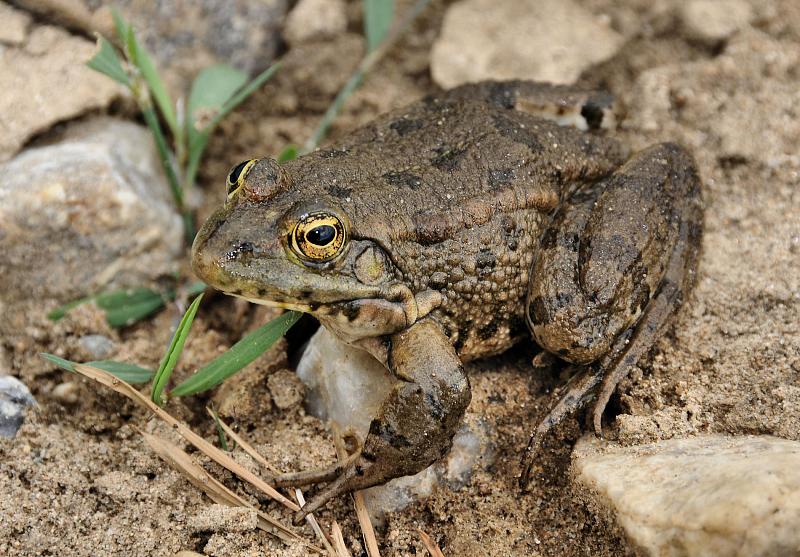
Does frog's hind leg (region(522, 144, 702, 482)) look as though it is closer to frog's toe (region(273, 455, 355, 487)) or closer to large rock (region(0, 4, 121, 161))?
frog's toe (region(273, 455, 355, 487))

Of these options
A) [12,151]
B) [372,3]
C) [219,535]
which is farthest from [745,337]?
[12,151]

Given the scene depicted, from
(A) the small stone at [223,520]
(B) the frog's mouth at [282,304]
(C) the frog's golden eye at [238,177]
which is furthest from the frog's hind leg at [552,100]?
(A) the small stone at [223,520]

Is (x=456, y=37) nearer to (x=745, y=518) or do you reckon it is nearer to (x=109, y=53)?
(x=109, y=53)

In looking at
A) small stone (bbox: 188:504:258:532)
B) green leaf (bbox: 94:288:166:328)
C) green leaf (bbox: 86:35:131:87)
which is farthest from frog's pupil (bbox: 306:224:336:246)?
green leaf (bbox: 86:35:131:87)

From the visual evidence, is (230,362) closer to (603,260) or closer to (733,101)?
(603,260)

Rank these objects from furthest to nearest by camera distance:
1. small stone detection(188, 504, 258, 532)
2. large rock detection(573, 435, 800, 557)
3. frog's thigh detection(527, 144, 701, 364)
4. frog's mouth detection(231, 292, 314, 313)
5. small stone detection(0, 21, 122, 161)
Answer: small stone detection(0, 21, 122, 161)
frog's thigh detection(527, 144, 701, 364)
frog's mouth detection(231, 292, 314, 313)
small stone detection(188, 504, 258, 532)
large rock detection(573, 435, 800, 557)

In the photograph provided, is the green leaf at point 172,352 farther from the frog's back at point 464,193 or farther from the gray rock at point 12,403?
the frog's back at point 464,193

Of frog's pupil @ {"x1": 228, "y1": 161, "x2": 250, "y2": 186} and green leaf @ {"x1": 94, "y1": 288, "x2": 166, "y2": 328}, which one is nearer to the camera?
frog's pupil @ {"x1": 228, "y1": 161, "x2": 250, "y2": 186}

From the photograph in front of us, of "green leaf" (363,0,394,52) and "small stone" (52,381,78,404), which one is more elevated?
"green leaf" (363,0,394,52)
